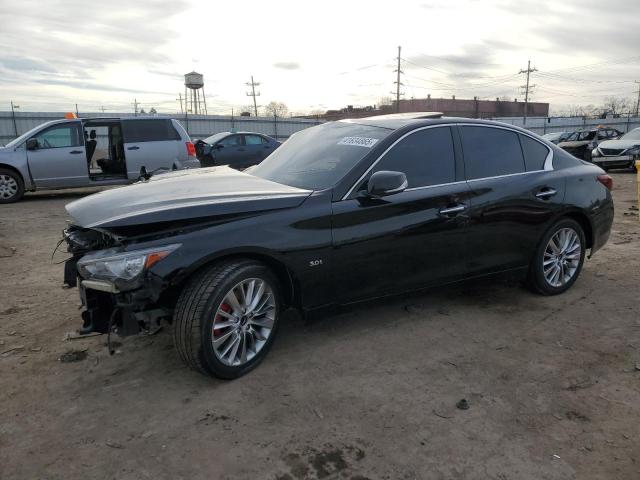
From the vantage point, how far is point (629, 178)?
→ 51.0 ft

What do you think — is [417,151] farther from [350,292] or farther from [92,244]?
[92,244]

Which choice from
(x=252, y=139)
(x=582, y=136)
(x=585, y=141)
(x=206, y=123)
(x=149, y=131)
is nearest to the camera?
(x=149, y=131)

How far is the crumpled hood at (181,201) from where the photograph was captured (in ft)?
9.98

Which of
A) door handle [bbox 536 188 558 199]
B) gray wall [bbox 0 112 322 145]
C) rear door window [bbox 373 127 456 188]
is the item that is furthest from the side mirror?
gray wall [bbox 0 112 322 145]

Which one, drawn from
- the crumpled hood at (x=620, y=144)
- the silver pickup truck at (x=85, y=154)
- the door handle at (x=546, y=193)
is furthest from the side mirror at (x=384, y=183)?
the crumpled hood at (x=620, y=144)

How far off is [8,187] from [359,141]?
9617 millimetres

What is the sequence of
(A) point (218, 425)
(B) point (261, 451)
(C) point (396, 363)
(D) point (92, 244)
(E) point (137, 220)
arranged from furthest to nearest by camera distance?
(C) point (396, 363)
(D) point (92, 244)
(E) point (137, 220)
(A) point (218, 425)
(B) point (261, 451)

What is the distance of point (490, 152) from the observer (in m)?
4.35

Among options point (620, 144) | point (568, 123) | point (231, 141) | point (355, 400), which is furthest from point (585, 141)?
point (568, 123)

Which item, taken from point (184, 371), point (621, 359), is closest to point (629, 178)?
point (621, 359)

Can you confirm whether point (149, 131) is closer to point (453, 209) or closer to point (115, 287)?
point (453, 209)

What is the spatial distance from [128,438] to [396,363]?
1750mm

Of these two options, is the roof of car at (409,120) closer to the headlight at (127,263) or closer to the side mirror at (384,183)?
the side mirror at (384,183)

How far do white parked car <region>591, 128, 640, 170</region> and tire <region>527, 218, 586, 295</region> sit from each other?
14.1 meters
